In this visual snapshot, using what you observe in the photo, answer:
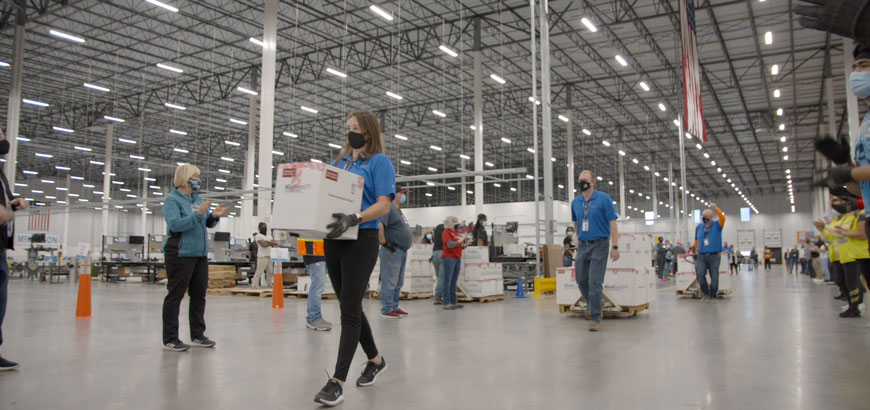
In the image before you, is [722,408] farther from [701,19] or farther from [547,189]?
[701,19]

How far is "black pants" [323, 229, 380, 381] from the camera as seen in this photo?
9.36ft

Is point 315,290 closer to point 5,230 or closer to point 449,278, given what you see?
point 5,230

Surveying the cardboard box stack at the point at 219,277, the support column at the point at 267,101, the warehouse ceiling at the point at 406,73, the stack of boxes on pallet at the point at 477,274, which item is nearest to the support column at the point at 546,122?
the stack of boxes on pallet at the point at 477,274

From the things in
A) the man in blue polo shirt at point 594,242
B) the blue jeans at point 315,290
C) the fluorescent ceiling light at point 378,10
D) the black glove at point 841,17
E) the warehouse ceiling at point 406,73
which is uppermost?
the warehouse ceiling at point 406,73

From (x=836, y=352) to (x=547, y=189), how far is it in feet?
24.2

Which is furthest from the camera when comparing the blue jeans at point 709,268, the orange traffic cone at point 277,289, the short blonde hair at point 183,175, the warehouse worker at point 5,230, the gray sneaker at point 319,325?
the blue jeans at point 709,268

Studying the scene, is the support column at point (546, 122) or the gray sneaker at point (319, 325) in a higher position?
the support column at point (546, 122)

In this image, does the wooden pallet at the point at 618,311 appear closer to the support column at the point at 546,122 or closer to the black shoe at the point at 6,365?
the support column at the point at 546,122

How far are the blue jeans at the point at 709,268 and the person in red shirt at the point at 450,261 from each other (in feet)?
13.6

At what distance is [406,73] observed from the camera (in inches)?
1027

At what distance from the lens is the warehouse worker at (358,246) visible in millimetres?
2752

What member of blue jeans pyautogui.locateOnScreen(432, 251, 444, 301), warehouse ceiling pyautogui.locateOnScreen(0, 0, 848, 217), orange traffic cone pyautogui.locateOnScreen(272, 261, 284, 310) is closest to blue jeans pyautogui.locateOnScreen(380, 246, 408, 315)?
blue jeans pyautogui.locateOnScreen(432, 251, 444, 301)

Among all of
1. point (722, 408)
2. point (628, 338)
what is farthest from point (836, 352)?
point (722, 408)

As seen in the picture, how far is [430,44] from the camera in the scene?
2325 centimetres
